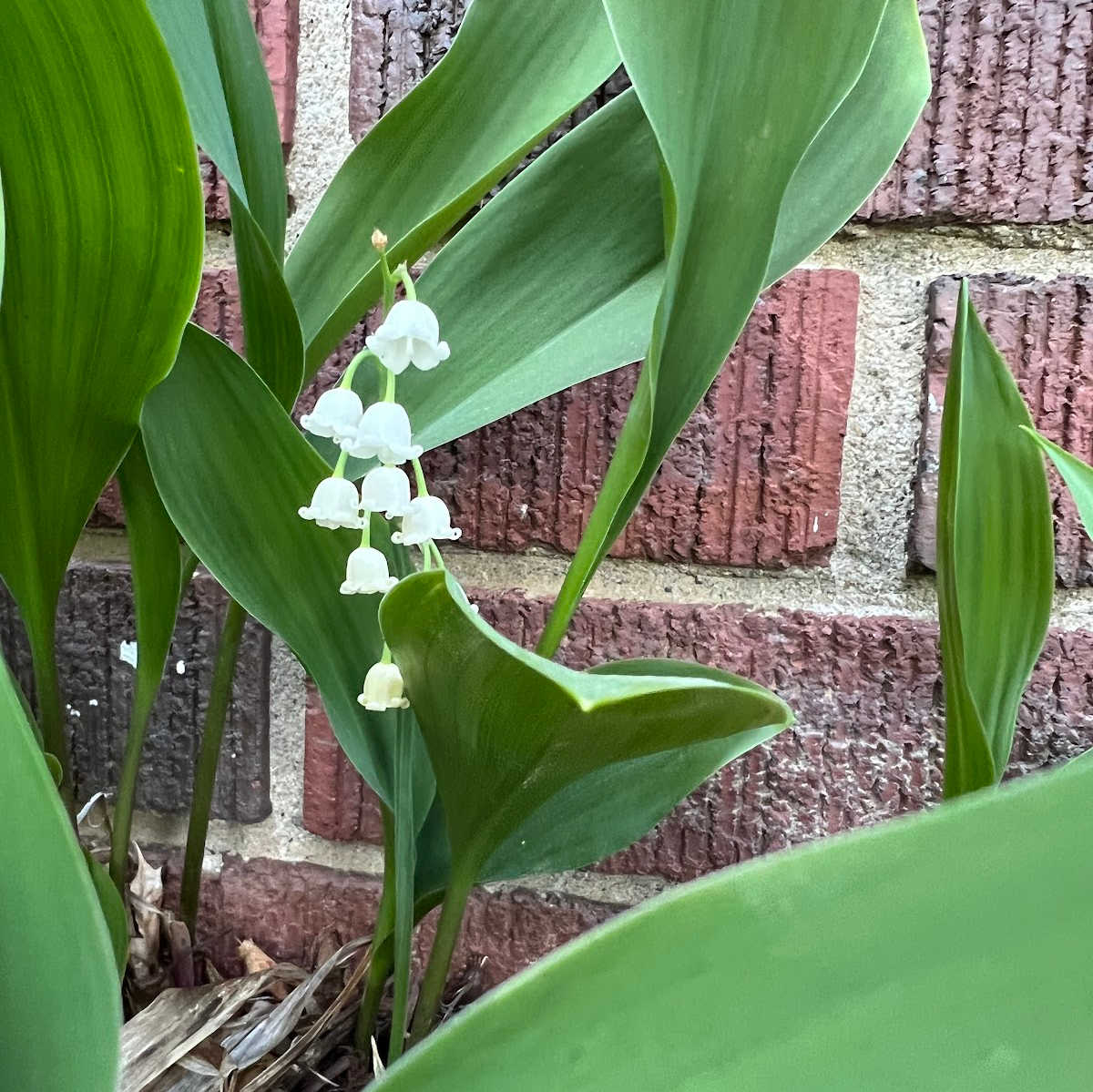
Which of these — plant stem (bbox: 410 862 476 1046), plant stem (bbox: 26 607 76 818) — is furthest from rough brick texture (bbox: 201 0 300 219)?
plant stem (bbox: 410 862 476 1046)

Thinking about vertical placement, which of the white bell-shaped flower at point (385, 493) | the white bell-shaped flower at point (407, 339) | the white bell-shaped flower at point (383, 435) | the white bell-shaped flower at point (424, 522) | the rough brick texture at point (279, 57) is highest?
the rough brick texture at point (279, 57)

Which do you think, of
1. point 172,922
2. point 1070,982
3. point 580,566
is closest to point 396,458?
point 580,566

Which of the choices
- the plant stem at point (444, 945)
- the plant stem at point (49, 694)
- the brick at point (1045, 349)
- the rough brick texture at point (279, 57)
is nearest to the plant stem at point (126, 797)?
the plant stem at point (49, 694)

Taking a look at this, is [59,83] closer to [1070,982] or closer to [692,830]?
[1070,982]

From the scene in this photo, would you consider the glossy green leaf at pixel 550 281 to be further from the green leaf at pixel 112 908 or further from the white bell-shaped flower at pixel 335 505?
the green leaf at pixel 112 908

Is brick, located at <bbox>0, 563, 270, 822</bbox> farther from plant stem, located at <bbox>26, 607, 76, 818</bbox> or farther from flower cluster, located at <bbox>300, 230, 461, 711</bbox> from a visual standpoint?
flower cluster, located at <bbox>300, 230, 461, 711</bbox>

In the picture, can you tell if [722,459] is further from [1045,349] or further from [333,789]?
[333,789]

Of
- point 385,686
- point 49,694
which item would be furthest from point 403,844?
point 49,694

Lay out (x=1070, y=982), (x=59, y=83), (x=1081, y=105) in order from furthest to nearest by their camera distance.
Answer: (x=1081, y=105) → (x=59, y=83) → (x=1070, y=982)
